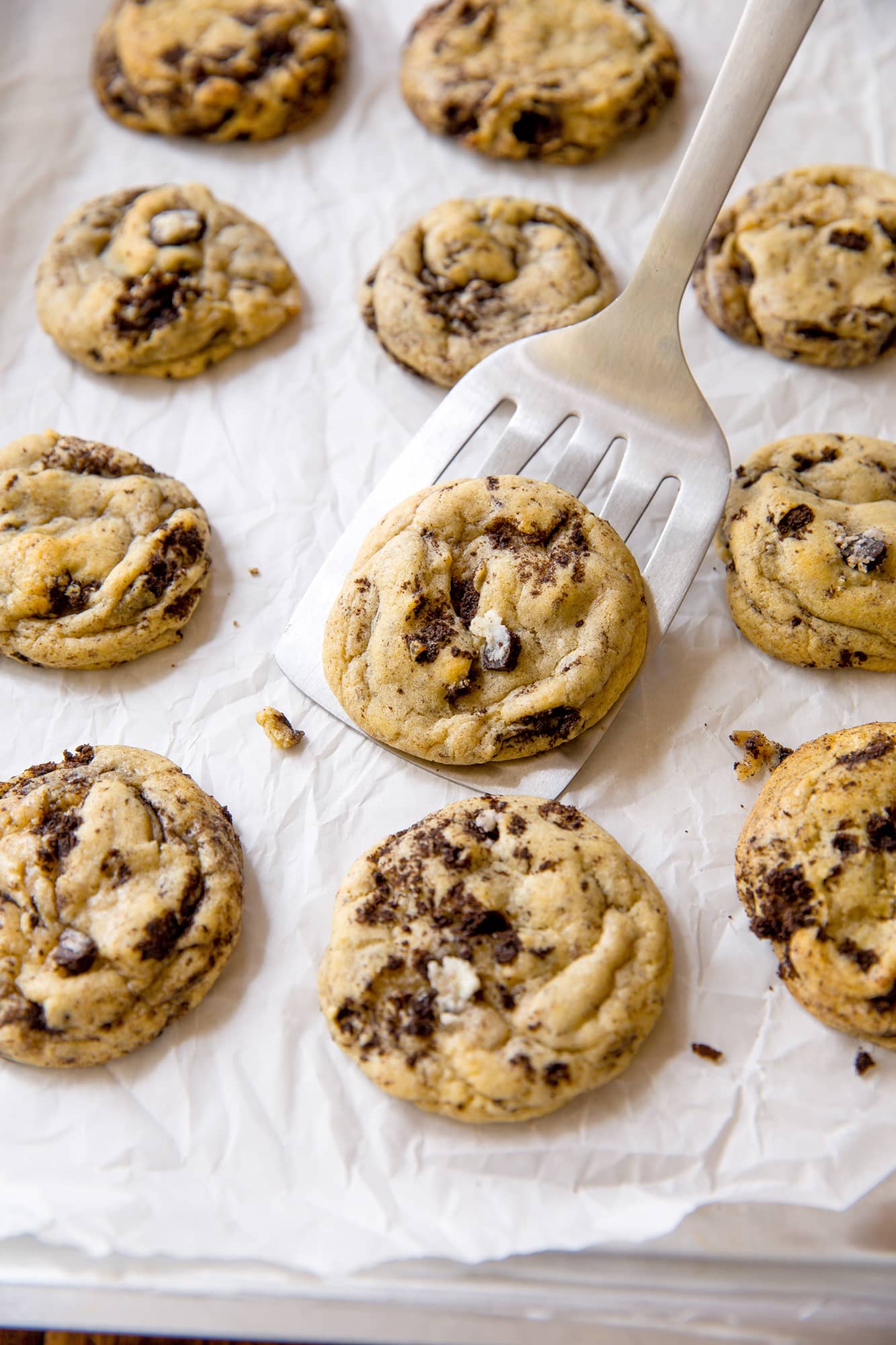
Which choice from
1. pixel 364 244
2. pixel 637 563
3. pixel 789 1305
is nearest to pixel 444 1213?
pixel 789 1305

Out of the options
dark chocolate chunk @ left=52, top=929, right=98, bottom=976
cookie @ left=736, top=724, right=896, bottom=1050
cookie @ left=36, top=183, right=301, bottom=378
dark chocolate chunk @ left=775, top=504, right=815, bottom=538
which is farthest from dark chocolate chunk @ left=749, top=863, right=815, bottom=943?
cookie @ left=36, top=183, right=301, bottom=378

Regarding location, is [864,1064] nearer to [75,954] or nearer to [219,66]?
[75,954]

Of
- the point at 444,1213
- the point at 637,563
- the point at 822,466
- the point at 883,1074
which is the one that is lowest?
the point at 444,1213

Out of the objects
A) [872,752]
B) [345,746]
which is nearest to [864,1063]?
[872,752]

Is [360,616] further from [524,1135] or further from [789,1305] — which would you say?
[789,1305]

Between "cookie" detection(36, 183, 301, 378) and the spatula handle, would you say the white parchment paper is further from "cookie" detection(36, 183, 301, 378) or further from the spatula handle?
the spatula handle

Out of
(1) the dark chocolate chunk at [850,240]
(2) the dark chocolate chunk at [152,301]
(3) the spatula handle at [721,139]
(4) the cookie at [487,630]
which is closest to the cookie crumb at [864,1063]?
(4) the cookie at [487,630]
